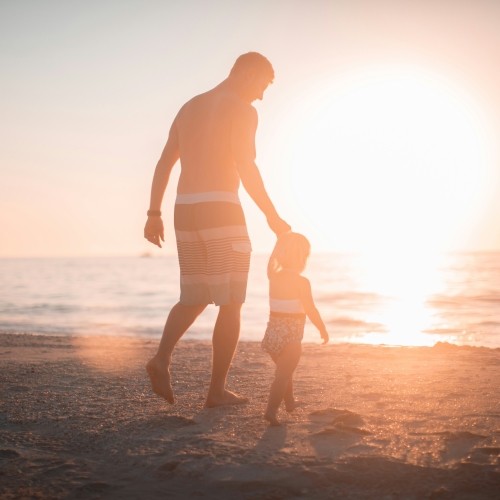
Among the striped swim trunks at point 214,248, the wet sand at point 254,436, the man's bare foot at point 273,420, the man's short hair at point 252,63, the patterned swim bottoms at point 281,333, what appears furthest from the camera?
the man's short hair at point 252,63

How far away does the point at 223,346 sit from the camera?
318cm

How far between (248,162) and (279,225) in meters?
0.44

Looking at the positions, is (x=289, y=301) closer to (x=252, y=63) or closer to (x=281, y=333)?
(x=281, y=333)

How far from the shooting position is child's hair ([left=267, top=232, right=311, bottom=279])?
309 centimetres

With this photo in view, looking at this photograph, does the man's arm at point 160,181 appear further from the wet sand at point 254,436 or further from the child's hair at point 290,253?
the wet sand at point 254,436

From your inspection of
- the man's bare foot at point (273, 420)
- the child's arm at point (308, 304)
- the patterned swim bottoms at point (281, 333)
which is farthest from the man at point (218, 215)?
the man's bare foot at point (273, 420)

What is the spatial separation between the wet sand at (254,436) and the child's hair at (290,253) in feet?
2.83

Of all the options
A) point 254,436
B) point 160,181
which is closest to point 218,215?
Answer: point 160,181

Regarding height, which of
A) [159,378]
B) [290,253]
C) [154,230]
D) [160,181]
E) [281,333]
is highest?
[160,181]

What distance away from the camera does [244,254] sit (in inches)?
125

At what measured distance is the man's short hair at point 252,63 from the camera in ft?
10.8

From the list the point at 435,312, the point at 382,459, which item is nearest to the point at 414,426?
the point at 382,459

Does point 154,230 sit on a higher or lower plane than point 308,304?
higher

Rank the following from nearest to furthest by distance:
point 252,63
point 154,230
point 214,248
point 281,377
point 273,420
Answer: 1. point 273,420
2. point 281,377
3. point 214,248
4. point 252,63
5. point 154,230
